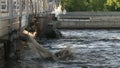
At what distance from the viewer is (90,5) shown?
105m

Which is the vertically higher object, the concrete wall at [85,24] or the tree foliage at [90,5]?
the tree foliage at [90,5]

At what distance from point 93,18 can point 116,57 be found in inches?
1983

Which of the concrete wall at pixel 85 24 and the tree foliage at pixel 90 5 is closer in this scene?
the concrete wall at pixel 85 24

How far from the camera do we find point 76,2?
103 meters

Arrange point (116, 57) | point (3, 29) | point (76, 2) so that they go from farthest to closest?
point (76, 2)
point (116, 57)
point (3, 29)

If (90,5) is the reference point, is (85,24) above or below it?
below

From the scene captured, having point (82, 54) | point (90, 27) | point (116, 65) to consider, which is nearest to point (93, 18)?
point (90, 27)

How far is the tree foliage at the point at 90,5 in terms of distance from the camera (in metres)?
103

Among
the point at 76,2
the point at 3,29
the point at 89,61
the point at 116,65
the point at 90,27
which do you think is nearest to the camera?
the point at 3,29

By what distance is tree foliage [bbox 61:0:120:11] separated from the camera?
103m

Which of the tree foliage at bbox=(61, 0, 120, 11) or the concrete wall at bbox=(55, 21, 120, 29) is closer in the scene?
the concrete wall at bbox=(55, 21, 120, 29)

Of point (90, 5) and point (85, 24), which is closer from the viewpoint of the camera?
point (85, 24)

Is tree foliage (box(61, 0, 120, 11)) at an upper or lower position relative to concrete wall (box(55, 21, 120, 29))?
upper

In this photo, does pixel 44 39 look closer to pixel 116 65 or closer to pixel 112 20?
pixel 116 65
